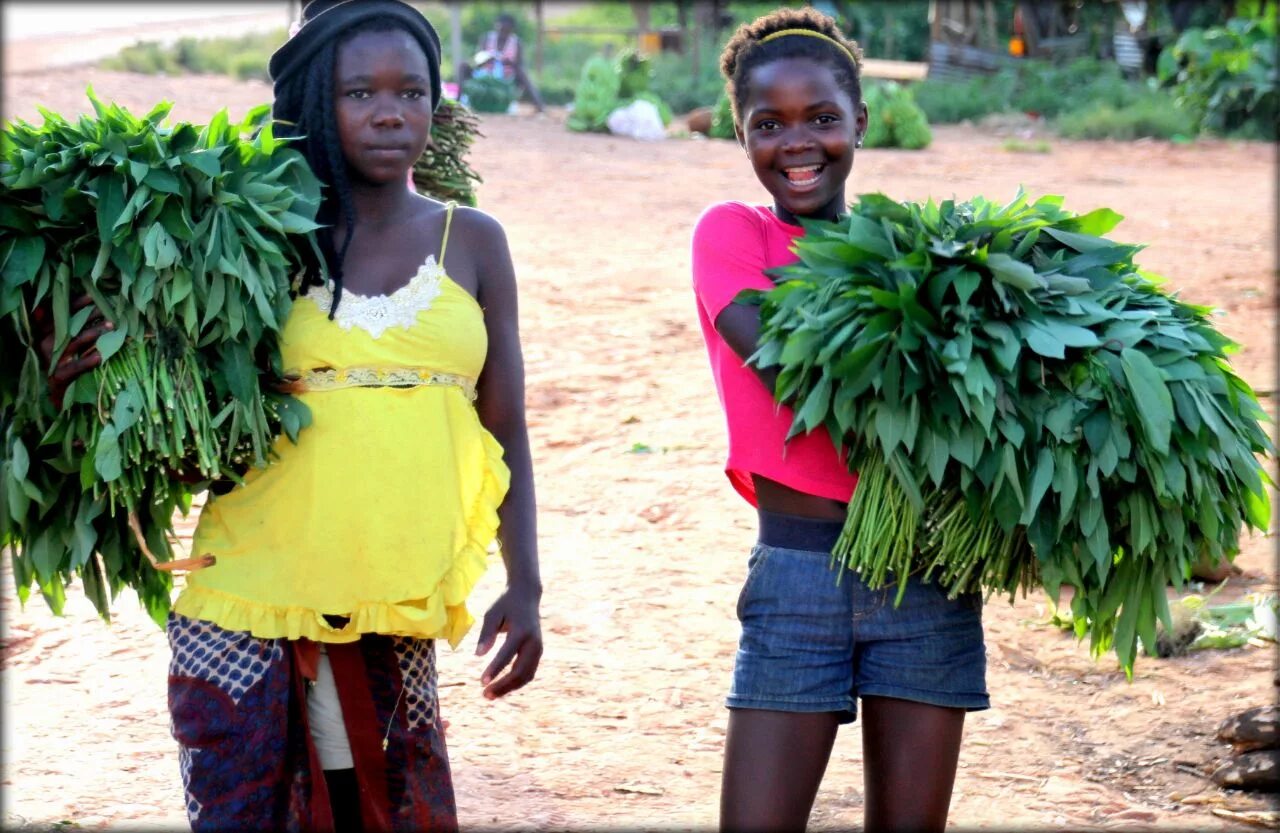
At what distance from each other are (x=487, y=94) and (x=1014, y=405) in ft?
58.7

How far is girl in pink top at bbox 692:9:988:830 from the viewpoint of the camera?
2592mm

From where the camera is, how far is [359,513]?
2.50 m

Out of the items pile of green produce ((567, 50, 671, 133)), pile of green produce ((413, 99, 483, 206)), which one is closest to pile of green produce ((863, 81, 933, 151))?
pile of green produce ((567, 50, 671, 133))

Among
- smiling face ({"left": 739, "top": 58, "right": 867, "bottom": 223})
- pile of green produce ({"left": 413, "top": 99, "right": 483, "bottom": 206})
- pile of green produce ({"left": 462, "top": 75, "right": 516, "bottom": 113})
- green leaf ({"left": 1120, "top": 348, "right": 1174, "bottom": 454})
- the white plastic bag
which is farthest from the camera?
pile of green produce ({"left": 462, "top": 75, "right": 516, "bottom": 113})

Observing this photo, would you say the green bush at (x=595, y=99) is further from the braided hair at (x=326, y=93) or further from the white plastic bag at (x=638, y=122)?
the braided hair at (x=326, y=93)

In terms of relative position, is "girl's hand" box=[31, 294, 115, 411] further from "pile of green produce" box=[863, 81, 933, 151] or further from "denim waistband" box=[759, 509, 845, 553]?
"pile of green produce" box=[863, 81, 933, 151]

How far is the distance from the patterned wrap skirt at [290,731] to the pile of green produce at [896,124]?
50.7 ft

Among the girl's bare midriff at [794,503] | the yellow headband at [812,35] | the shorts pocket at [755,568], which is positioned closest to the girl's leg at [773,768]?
the shorts pocket at [755,568]

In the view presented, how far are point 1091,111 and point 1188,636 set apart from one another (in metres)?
17.1

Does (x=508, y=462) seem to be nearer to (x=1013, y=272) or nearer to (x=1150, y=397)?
(x=1013, y=272)

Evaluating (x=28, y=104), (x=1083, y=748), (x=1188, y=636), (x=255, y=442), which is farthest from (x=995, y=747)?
(x=28, y=104)

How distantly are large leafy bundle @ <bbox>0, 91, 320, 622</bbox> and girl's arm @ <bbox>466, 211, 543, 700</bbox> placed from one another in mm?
338

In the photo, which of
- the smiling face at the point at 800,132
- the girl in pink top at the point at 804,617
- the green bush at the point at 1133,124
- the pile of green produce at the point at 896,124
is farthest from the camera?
the green bush at the point at 1133,124

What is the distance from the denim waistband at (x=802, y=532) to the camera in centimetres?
263
